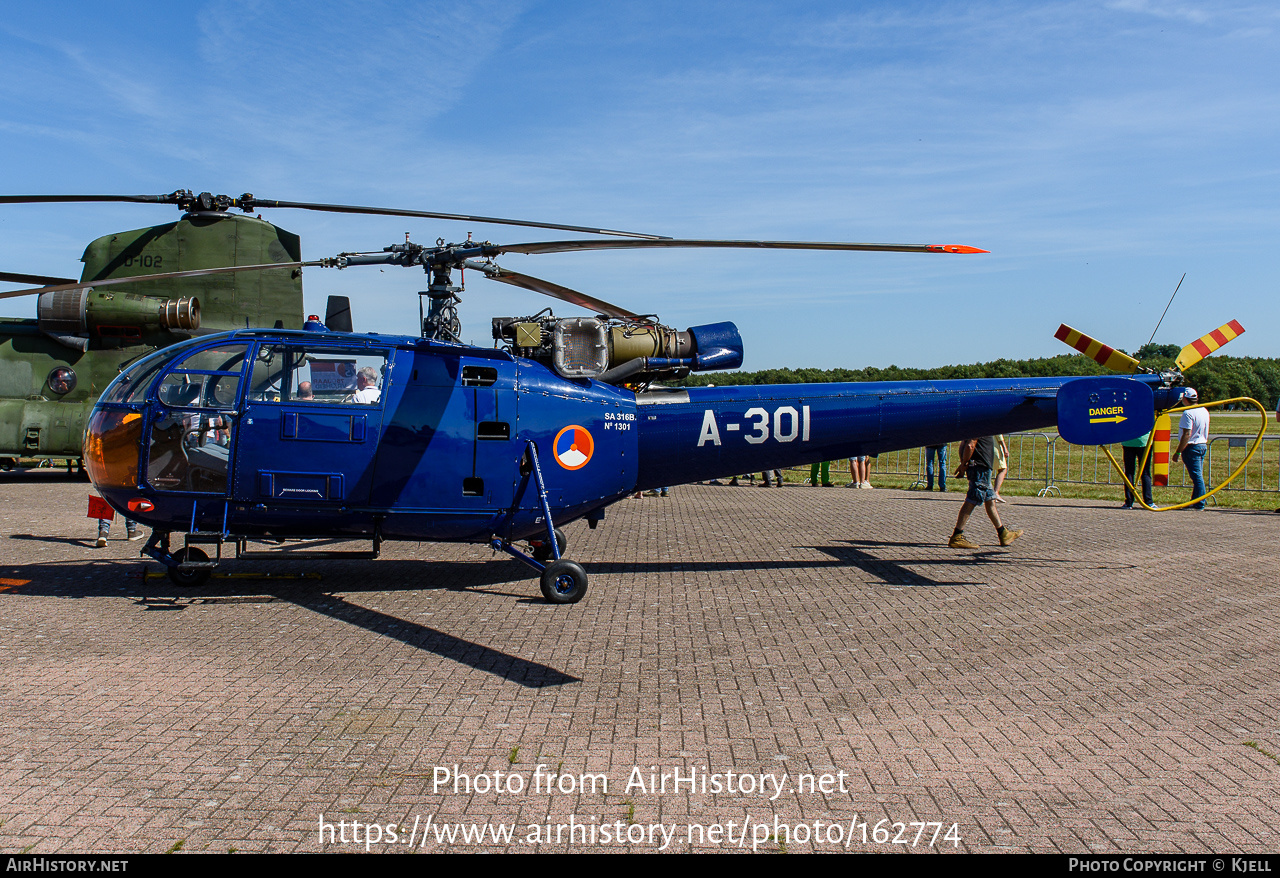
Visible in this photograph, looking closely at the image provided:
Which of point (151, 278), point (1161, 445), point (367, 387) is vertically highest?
point (151, 278)

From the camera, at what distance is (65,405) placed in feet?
58.9

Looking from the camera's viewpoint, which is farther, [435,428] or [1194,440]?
[1194,440]

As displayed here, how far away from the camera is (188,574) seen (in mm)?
8336

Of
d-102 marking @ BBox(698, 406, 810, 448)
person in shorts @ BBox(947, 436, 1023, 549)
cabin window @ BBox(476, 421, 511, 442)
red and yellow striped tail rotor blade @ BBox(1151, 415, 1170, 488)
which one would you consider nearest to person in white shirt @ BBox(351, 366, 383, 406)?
cabin window @ BBox(476, 421, 511, 442)

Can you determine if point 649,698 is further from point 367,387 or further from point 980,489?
point 980,489

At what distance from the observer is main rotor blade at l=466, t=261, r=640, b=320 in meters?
8.05

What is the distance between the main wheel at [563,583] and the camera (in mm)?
8023

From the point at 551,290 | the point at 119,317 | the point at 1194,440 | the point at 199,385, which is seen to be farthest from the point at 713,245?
the point at 119,317

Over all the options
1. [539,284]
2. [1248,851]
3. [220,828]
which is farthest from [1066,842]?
[539,284]

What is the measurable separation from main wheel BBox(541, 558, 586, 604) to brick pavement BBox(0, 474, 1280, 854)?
15cm

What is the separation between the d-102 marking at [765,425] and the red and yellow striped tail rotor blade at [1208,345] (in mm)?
4518

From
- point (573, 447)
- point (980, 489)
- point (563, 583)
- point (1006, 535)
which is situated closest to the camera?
point (563, 583)

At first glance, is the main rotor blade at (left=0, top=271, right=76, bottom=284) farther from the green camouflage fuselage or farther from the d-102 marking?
the d-102 marking

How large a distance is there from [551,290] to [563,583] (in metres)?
3.02
